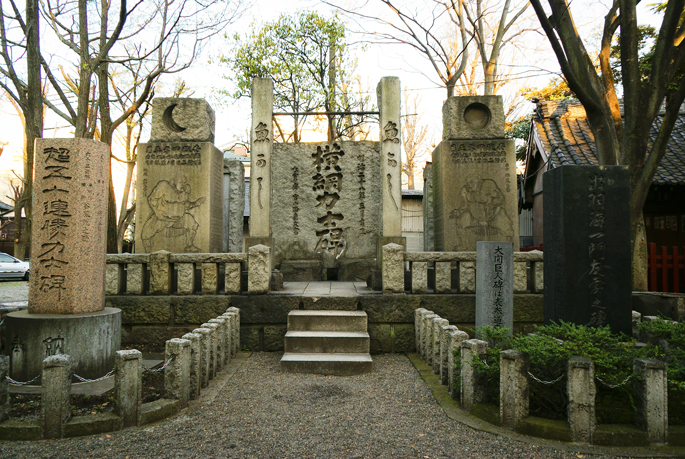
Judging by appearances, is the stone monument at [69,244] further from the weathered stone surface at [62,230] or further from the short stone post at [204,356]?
the short stone post at [204,356]

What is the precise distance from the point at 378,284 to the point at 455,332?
2927mm

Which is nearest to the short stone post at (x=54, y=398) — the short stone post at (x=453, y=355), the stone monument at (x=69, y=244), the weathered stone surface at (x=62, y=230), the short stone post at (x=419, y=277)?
the stone monument at (x=69, y=244)

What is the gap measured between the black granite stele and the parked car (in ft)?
72.4

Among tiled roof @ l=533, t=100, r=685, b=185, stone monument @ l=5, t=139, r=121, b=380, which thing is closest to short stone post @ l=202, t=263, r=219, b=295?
stone monument @ l=5, t=139, r=121, b=380

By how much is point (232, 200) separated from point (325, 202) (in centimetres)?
263

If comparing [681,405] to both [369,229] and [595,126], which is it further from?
[369,229]

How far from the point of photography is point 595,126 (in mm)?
7816

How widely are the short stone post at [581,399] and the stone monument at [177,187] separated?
249 inches

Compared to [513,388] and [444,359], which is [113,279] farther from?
[513,388]

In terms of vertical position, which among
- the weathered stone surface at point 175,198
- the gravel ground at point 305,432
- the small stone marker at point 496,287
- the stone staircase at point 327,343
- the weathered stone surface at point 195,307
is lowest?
the gravel ground at point 305,432

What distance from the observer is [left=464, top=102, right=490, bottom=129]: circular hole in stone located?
8477mm

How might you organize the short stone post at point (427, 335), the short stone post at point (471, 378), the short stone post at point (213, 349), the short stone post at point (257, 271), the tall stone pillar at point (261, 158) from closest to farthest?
1. the short stone post at point (471, 378)
2. the short stone post at point (213, 349)
3. the short stone post at point (427, 335)
4. the short stone post at point (257, 271)
5. the tall stone pillar at point (261, 158)

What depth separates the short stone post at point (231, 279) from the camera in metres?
6.79

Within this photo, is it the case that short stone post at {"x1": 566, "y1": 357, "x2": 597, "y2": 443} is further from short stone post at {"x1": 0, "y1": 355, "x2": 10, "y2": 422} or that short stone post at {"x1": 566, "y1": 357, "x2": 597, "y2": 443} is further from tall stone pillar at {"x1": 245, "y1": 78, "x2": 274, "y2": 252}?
A: tall stone pillar at {"x1": 245, "y1": 78, "x2": 274, "y2": 252}
